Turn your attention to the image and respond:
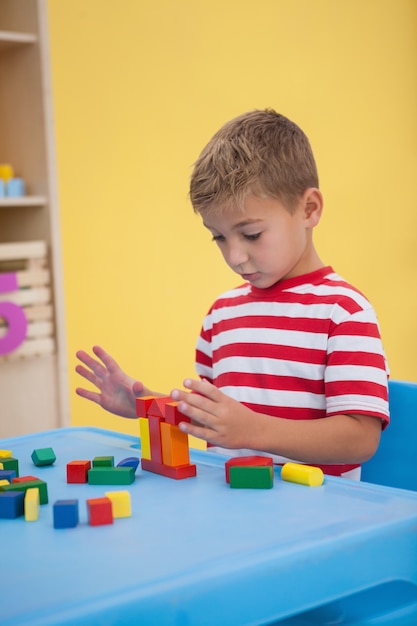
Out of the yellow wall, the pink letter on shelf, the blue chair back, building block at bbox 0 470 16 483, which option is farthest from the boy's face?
the yellow wall

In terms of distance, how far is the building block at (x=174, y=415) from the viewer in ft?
3.28

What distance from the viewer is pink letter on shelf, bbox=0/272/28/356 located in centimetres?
229

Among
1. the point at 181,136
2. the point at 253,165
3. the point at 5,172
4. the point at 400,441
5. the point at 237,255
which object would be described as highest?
the point at 181,136

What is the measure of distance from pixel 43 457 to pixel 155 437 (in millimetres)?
156

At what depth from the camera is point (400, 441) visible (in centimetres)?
124

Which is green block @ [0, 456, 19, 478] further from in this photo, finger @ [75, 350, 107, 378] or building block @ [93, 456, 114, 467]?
finger @ [75, 350, 107, 378]

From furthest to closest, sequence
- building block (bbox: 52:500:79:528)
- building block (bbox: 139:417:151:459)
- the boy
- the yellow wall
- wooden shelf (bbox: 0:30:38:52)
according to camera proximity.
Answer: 1. the yellow wall
2. wooden shelf (bbox: 0:30:38:52)
3. the boy
4. building block (bbox: 139:417:151:459)
5. building block (bbox: 52:500:79:528)

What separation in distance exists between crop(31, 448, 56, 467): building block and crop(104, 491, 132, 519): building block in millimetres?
255

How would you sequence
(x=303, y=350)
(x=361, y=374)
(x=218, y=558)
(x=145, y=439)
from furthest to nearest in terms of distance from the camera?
(x=303, y=350) < (x=361, y=374) < (x=145, y=439) < (x=218, y=558)

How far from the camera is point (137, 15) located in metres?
2.86

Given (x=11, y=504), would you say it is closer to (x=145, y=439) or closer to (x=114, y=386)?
(x=145, y=439)

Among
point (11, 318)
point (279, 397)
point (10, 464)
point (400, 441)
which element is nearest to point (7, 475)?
point (10, 464)

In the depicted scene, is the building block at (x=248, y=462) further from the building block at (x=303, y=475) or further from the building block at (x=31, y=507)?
the building block at (x=31, y=507)

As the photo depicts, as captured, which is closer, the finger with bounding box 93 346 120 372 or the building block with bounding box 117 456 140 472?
the building block with bounding box 117 456 140 472
